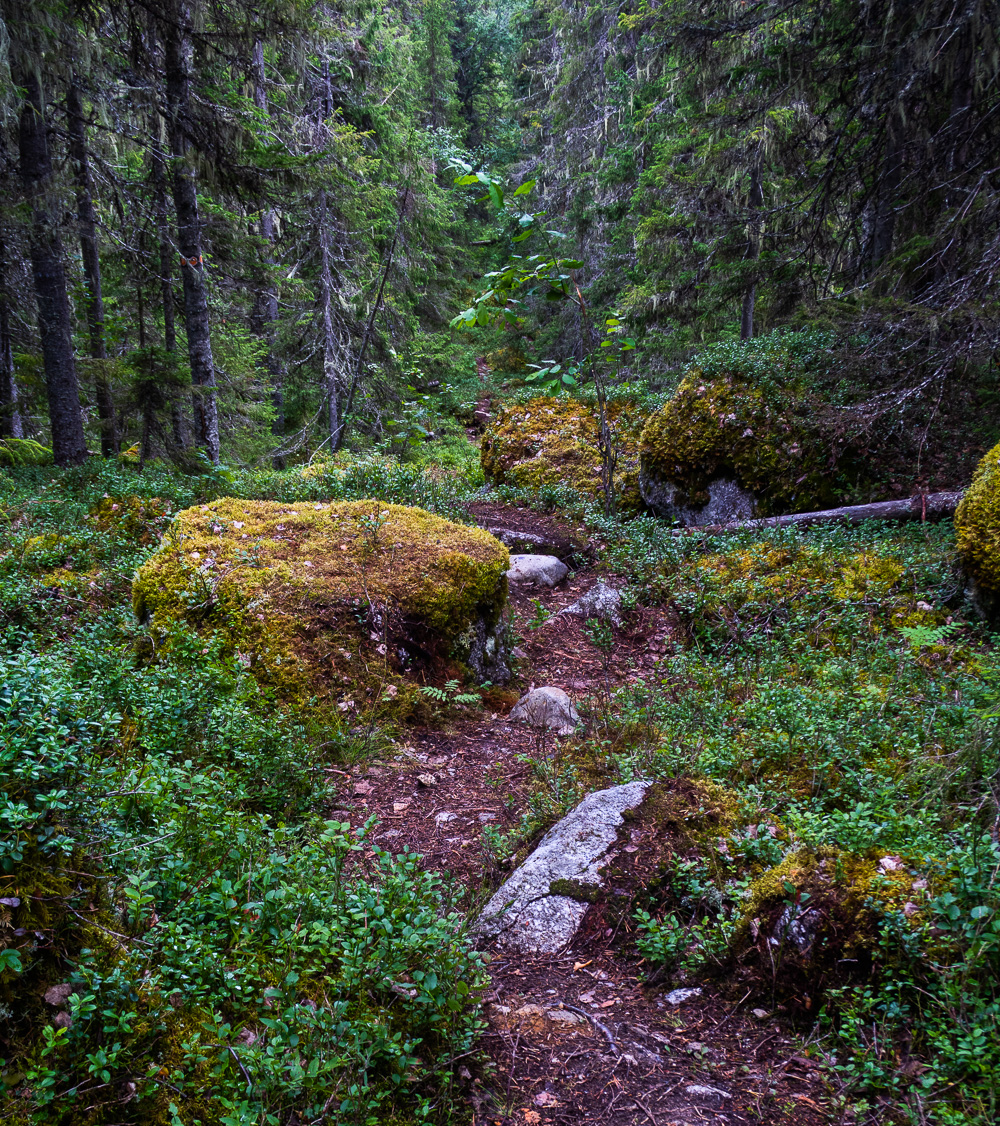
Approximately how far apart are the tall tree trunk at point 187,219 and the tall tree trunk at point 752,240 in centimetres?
917

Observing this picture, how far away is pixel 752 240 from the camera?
35.8 ft

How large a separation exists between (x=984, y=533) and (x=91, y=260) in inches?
646

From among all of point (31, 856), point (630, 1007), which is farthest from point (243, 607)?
point (630, 1007)

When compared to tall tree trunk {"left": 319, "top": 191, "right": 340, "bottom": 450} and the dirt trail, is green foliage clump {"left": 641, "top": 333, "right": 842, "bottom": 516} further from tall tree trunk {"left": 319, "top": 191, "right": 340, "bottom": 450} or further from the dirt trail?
tall tree trunk {"left": 319, "top": 191, "right": 340, "bottom": 450}

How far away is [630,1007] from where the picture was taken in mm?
2539

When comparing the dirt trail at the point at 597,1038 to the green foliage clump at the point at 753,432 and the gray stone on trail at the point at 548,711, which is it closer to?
the gray stone on trail at the point at 548,711

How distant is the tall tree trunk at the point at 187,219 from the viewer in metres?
10.1

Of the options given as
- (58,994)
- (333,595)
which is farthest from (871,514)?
(58,994)

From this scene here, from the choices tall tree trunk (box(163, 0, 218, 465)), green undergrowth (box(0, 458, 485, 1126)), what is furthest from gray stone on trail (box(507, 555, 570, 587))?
tall tree trunk (box(163, 0, 218, 465))

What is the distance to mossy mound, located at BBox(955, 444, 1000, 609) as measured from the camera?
5418 millimetres

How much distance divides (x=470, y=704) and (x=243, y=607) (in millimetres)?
1950

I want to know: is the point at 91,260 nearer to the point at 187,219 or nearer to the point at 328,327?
the point at 187,219

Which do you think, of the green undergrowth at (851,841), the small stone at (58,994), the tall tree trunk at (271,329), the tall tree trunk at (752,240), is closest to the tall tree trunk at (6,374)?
the tall tree trunk at (271,329)

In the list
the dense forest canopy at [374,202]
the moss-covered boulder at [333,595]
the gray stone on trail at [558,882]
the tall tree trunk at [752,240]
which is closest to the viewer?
the gray stone on trail at [558,882]
